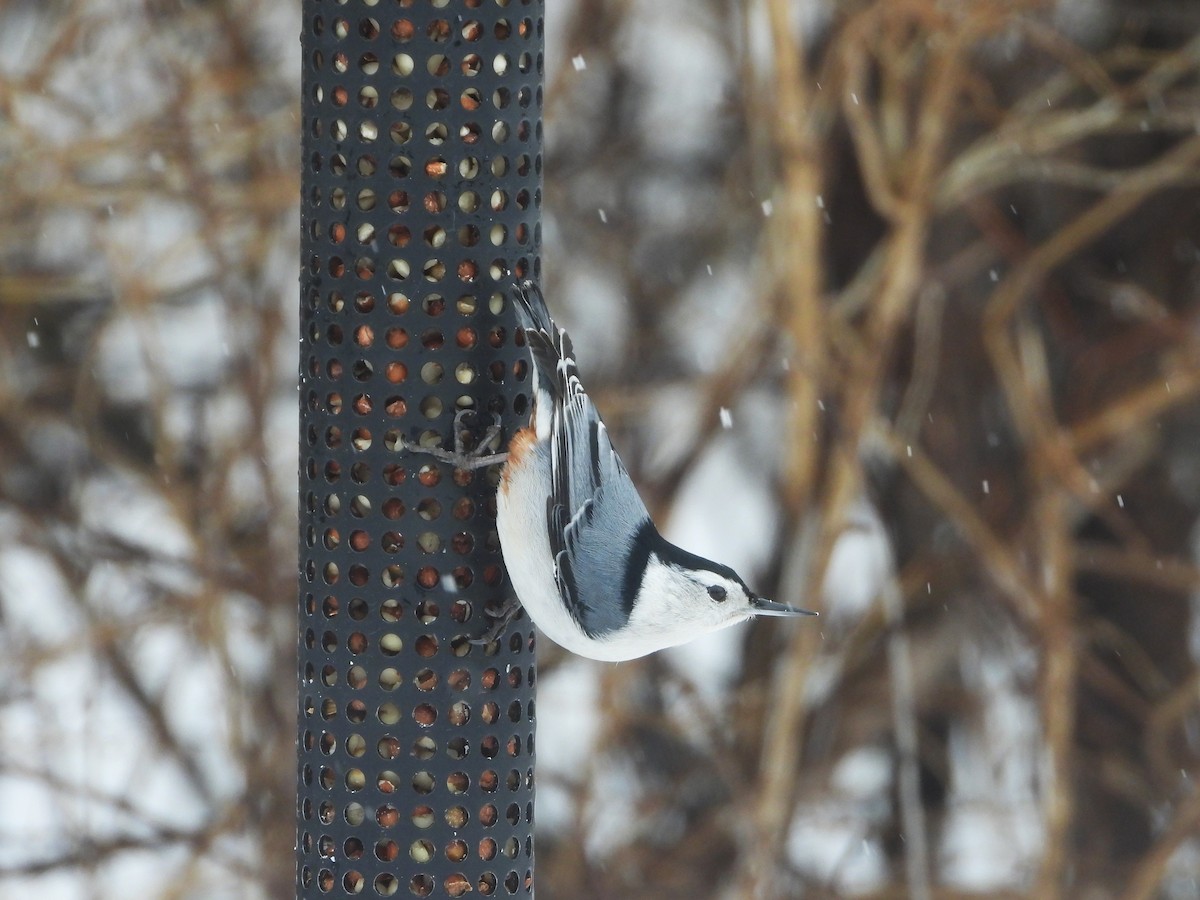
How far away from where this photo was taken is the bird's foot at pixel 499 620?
231 centimetres

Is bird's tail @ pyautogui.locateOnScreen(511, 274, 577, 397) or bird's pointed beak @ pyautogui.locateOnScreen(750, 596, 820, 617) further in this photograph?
bird's tail @ pyautogui.locateOnScreen(511, 274, 577, 397)

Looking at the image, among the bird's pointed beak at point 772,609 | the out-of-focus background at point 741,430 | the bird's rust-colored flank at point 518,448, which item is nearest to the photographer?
the bird's pointed beak at point 772,609

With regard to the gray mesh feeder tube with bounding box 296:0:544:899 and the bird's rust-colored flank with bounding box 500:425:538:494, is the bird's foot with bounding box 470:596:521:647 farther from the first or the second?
the bird's rust-colored flank with bounding box 500:425:538:494

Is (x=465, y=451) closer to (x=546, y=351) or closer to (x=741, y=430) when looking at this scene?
(x=546, y=351)

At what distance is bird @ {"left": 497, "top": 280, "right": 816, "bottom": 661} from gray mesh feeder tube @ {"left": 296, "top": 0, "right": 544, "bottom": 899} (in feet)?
0.34

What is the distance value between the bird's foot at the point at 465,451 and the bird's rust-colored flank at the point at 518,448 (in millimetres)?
15

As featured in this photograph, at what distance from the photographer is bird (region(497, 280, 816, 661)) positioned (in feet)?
7.18

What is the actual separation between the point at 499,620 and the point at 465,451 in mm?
255

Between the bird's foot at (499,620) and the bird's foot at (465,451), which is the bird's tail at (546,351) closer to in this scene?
the bird's foot at (465,451)

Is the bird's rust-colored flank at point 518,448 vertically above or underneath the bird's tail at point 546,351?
underneath

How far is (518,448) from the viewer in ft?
7.40

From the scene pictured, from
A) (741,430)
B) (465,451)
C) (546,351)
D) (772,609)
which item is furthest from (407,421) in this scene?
(741,430)

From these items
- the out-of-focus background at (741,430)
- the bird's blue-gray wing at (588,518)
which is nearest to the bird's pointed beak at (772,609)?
the bird's blue-gray wing at (588,518)

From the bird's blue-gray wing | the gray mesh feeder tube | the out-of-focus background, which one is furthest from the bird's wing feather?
the out-of-focus background
